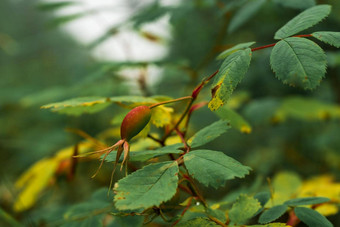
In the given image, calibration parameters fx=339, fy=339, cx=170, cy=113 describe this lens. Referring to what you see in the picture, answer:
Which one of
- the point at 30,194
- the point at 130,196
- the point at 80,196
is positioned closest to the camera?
the point at 130,196

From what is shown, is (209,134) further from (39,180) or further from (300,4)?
(39,180)

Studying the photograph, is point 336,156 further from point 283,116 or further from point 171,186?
point 171,186

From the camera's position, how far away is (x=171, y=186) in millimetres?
506

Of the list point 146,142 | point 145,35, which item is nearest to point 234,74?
point 146,142

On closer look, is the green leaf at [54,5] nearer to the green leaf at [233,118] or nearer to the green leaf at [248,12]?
the green leaf at [248,12]

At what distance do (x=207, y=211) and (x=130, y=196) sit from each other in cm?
18

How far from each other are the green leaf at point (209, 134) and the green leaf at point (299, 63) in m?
0.15

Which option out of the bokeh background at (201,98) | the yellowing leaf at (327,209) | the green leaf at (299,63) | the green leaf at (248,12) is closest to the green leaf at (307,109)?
the bokeh background at (201,98)

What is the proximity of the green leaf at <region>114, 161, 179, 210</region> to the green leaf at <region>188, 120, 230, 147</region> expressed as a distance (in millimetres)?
100

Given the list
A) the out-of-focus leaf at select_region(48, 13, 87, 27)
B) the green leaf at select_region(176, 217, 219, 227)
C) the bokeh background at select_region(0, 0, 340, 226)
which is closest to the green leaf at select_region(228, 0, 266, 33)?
the bokeh background at select_region(0, 0, 340, 226)

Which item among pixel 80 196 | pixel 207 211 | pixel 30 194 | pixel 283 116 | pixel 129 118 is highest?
pixel 129 118

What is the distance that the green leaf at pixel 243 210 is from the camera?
62 centimetres

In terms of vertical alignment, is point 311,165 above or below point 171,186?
below

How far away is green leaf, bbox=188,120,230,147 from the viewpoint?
25.0 inches
